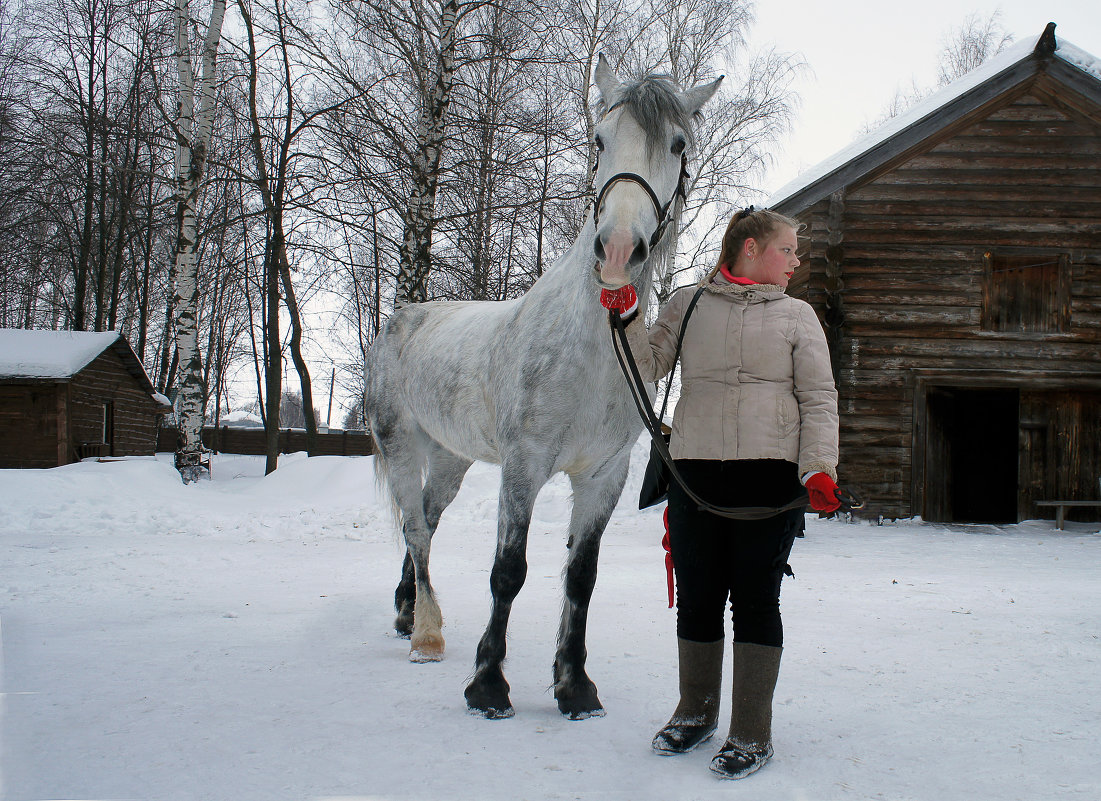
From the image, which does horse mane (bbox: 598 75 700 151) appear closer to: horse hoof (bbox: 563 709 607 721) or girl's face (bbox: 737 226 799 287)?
girl's face (bbox: 737 226 799 287)

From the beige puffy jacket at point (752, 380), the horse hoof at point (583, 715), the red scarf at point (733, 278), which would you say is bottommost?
the horse hoof at point (583, 715)

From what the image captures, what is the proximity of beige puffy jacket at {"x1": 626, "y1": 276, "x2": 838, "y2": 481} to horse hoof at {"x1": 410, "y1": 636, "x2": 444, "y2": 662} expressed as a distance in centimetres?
173

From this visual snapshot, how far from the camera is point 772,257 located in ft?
8.05

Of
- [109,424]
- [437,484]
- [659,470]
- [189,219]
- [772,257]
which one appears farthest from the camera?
[109,424]

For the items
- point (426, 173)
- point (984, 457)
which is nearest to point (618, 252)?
point (426, 173)

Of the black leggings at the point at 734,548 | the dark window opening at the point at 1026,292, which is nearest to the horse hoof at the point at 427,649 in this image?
the black leggings at the point at 734,548

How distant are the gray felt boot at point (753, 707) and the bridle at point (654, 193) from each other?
1.41m

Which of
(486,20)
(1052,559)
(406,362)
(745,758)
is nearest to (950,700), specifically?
(745,758)

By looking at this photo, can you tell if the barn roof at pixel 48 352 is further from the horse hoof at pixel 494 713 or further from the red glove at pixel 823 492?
the red glove at pixel 823 492

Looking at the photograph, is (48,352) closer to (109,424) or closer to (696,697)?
(109,424)

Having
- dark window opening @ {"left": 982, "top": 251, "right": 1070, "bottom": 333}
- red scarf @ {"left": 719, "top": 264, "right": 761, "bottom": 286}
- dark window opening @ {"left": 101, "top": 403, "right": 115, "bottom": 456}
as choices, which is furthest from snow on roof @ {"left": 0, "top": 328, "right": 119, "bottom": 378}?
dark window opening @ {"left": 982, "top": 251, "right": 1070, "bottom": 333}

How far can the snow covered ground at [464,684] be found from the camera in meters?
2.12

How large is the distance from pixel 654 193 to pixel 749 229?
377mm

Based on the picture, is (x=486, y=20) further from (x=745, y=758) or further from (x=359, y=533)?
(x=745, y=758)
